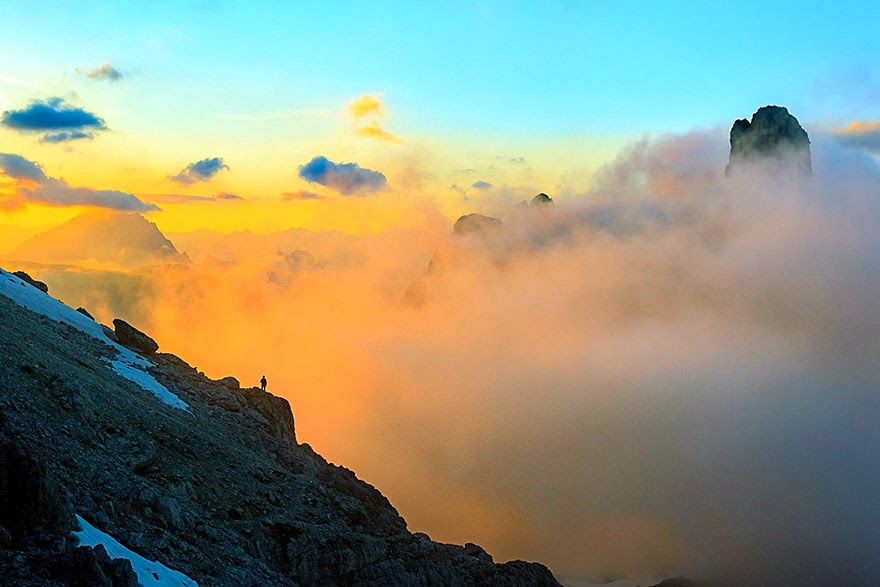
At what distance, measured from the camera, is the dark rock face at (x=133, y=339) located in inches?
3622

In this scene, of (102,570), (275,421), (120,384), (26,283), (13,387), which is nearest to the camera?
(102,570)

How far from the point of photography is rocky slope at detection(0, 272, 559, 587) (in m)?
39.0

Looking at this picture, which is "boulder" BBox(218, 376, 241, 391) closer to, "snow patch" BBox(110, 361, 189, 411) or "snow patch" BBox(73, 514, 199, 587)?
"snow patch" BBox(110, 361, 189, 411)

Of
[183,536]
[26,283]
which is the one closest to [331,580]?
[183,536]

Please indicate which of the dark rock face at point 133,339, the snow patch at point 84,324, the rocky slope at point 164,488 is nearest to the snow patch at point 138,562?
the rocky slope at point 164,488

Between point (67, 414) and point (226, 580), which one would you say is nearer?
point (226, 580)

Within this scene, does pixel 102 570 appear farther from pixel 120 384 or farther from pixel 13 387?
pixel 120 384

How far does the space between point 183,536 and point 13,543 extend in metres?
16.5

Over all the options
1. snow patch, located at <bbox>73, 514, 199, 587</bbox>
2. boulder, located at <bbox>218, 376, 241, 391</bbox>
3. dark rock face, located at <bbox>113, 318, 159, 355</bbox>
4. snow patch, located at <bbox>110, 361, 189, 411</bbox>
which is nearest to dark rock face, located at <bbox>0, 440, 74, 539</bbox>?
snow patch, located at <bbox>73, 514, 199, 587</bbox>

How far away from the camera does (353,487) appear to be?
7619 cm

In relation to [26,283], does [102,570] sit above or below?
below

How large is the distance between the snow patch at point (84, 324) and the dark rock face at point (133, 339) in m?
2.01

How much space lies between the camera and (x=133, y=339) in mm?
92375

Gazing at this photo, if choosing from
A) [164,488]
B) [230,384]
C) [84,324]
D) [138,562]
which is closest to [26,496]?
[138,562]
